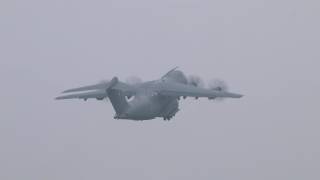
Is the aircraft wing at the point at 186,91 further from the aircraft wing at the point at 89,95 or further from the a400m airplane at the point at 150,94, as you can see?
the aircraft wing at the point at 89,95

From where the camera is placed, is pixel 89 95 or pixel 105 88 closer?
pixel 105 88

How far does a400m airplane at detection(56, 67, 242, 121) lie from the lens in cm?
13012

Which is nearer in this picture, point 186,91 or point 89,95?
point 186,91

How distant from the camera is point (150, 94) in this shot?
13362 centimetres

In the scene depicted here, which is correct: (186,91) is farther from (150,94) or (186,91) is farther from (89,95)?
(89,95)

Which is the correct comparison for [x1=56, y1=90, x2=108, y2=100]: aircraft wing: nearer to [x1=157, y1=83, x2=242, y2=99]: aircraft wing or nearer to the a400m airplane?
the a400m airplane

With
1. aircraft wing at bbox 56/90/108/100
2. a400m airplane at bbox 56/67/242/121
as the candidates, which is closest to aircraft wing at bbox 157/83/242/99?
a400m airplane at bbox 56/67/242/121

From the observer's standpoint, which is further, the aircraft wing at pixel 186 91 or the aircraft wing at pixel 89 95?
the aircraft wing at pixel 89 95

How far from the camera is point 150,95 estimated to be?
133375mm

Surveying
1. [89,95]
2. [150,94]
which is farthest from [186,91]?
[89,95]

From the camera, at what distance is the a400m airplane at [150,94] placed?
130125 mm

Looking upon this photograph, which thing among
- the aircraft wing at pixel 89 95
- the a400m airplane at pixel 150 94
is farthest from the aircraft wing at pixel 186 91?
the aircraft wing at pixel 89 95

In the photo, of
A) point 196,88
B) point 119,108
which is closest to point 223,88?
point 196,88

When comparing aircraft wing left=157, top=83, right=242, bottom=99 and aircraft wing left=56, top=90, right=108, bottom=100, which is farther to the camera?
aircraft wing left=56, top=90, right=108, bottom=100
